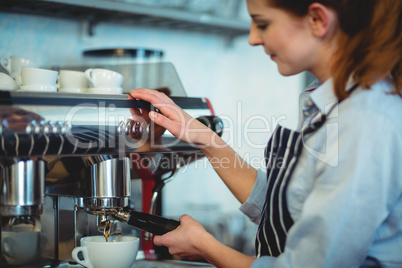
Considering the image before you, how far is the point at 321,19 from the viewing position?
667 mm

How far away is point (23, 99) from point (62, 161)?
7.4 inches

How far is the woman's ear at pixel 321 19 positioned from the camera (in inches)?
25.9

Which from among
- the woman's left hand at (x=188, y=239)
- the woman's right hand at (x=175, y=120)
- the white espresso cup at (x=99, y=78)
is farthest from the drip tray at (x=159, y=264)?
the white espresso cup at (x=99, y=78)

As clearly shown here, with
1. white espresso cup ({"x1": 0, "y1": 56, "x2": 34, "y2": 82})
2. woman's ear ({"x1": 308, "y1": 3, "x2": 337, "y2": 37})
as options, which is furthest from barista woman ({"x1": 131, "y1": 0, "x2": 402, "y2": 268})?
white espresso cup ({"x1": 0, "y1": 56, "x2": 34, "y2": 82})

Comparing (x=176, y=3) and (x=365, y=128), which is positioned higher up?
(x=176, y=3)

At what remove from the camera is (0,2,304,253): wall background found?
1.24 m

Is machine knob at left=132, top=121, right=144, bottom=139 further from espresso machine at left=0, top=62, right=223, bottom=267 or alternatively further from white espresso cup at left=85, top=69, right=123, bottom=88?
white espresso cup at left=85, top=69, right=123, bottom=88

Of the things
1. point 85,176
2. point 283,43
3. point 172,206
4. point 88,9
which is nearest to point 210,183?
point 172,206

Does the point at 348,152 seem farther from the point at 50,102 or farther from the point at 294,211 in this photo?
the point at 50,102

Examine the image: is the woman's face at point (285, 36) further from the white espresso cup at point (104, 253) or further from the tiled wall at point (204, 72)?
the tiled wall at point (204, 72)

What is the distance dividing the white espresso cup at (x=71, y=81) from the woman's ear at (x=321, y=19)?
17.1 inches

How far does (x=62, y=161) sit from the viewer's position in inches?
32.0

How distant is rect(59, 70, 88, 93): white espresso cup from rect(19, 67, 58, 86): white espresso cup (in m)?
0.08

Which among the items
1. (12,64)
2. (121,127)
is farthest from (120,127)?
(12,64)
